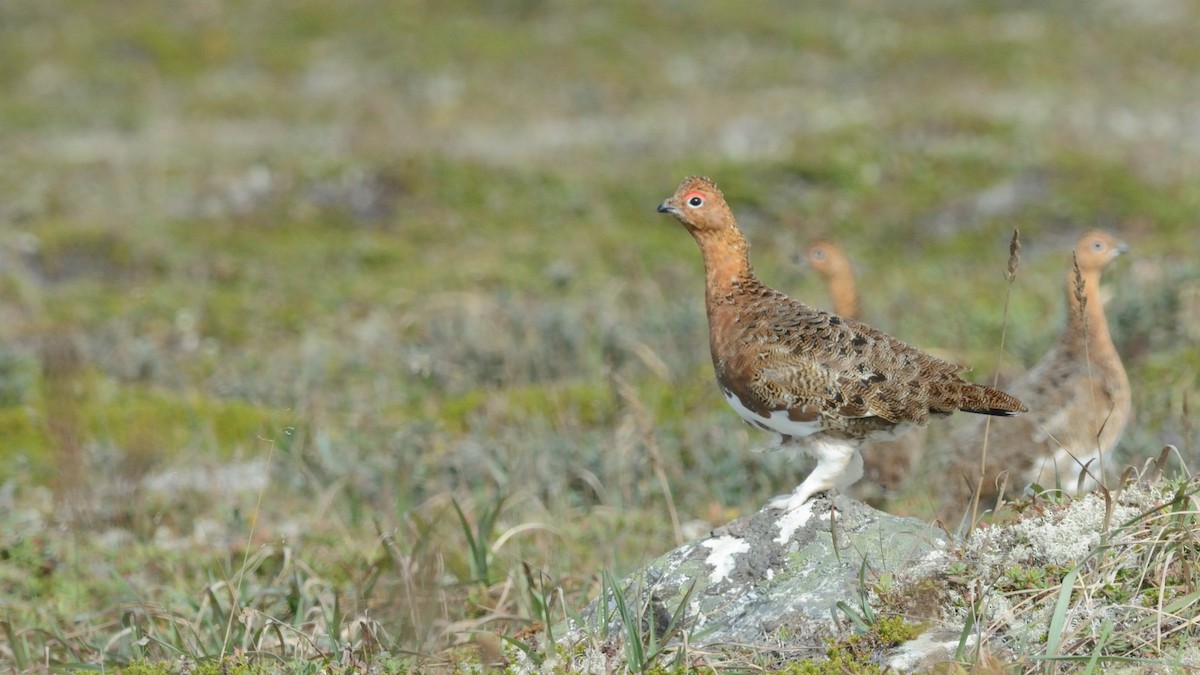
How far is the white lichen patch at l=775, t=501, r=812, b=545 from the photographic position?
4.50 meters

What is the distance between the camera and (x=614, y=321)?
1070cm

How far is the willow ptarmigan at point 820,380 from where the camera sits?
4.44 meters

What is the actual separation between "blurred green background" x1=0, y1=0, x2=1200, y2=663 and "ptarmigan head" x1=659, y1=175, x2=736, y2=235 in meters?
1.01

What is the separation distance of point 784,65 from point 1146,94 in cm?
965

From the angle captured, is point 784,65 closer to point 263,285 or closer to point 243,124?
point 243,124

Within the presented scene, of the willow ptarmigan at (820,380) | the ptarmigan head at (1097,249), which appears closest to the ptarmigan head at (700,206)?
the willow ptarmigan at (820,380)

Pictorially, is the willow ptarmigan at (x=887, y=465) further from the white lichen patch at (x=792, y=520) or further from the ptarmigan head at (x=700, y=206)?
the white lichen patch at (x=792, y=520)

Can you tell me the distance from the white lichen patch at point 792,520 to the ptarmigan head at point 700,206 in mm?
1114

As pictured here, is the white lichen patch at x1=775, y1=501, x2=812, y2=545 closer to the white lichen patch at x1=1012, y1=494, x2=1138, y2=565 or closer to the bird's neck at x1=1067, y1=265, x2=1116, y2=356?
the white lichen patch at x1=1012, y1=494, x2=1138, y2=565

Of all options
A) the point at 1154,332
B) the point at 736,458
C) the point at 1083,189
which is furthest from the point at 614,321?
the point at 1083,189

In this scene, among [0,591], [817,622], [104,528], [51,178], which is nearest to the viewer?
[817,622]

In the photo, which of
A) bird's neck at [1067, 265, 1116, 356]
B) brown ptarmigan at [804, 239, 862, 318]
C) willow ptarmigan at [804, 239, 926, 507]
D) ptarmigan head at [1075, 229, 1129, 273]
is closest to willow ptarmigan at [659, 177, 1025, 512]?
willow ptarmigan at [804, 239, 926, 507]

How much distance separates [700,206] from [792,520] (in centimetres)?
123

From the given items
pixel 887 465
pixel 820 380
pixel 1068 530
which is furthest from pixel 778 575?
pixel 887 465
